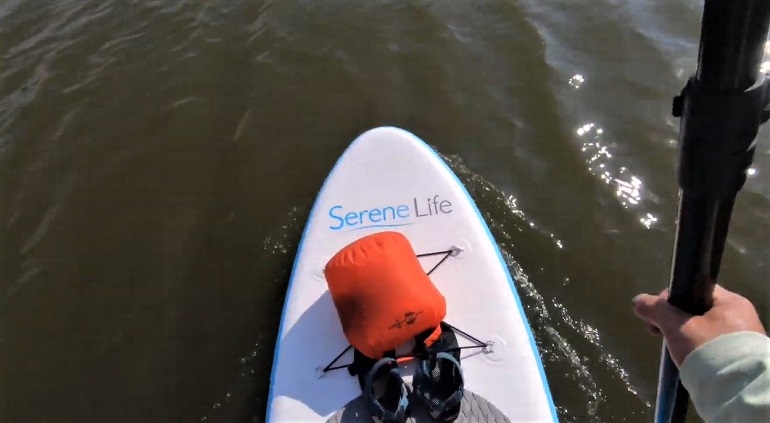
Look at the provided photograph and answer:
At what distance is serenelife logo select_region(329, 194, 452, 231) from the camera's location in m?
3.84

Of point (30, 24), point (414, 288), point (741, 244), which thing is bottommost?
point (741, 244)

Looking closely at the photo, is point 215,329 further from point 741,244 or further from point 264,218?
point 741,244

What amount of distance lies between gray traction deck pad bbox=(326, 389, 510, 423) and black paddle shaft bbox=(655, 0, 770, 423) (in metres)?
2.07

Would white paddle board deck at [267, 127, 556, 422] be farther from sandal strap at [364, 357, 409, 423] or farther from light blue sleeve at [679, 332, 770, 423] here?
light blue sleeve at [679, 332, 770, 423]

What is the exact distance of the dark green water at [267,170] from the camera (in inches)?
143

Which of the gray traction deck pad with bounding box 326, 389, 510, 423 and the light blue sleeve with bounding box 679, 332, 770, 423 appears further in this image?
the gray traction deck pad with bounding box 326, 389, 510, 423

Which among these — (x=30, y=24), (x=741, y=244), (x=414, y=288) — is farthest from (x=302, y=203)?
(x=30, y=24)

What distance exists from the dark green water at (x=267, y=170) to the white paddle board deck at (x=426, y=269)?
30 centimetres

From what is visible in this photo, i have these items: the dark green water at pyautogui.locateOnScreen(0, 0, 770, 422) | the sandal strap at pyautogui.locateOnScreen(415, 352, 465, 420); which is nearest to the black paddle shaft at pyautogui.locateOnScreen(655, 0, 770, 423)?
the sandal strap at pyautogui.locateOnScreen(415, 352, 465, 420)

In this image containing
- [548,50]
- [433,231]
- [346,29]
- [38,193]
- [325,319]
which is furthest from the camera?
[346,29]

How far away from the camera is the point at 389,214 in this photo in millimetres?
3871

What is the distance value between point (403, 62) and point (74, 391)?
3429 mm

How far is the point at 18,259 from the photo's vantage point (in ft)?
13.9

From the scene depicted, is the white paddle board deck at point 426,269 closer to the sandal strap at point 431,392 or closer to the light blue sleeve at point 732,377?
the sandal strap at point 431,392
